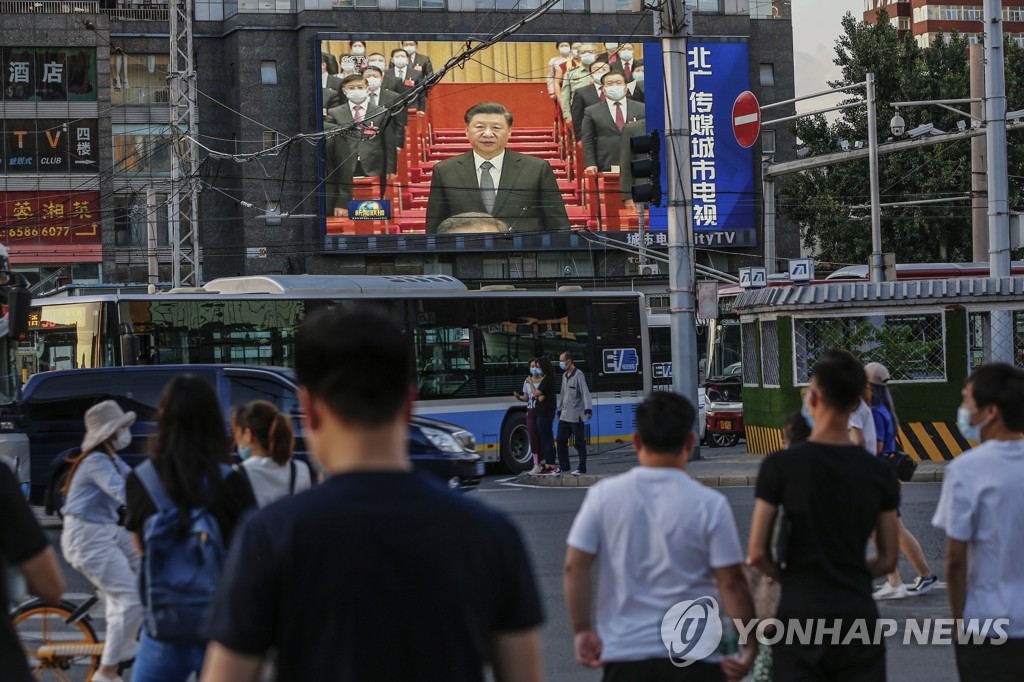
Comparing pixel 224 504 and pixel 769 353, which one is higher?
pixel 769 353

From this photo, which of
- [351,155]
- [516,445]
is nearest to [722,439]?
[516,445]

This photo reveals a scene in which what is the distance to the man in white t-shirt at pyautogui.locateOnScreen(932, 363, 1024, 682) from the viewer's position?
489 cm

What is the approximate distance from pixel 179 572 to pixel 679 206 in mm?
17615

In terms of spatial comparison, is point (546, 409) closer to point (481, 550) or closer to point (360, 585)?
point (481, 550)

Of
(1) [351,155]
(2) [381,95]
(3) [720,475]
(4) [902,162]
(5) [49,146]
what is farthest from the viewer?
(2) [381,95]

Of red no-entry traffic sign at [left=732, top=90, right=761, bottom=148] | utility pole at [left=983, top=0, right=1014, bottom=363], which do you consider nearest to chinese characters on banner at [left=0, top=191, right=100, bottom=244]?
red no-entry traffic sign at [left=732, top=90, right=761, bottom=148]

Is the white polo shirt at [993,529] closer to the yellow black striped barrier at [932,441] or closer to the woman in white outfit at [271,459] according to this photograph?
the woman in white outfit at [271,459]

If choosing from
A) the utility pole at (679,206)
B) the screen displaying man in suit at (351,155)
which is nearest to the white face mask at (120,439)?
the utility pole at (679,206)

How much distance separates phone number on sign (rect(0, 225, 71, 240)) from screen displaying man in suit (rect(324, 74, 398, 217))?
10.6 meters

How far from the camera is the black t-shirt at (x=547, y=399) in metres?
21.4

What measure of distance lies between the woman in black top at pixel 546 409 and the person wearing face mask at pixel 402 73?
39923mm

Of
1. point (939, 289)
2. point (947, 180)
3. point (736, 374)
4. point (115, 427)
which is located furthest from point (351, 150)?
point (115, 427)

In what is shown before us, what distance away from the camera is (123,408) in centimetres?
1625

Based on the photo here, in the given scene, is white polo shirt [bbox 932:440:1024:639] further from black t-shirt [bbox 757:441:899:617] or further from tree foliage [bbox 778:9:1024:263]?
tree foliage [bbox 778:9:1024:263]
